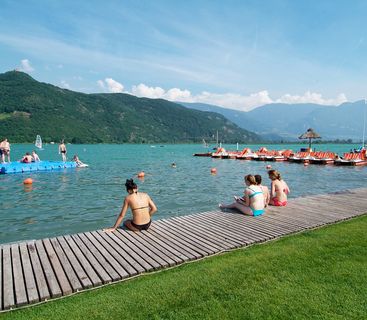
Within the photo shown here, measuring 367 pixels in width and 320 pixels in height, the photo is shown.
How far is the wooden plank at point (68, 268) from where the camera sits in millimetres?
5250

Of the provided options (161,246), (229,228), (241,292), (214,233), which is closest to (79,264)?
(161,246)

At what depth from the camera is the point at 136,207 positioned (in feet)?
26.6

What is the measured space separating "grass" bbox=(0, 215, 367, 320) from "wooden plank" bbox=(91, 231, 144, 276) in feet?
1.18

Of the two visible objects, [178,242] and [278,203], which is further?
[278,203]

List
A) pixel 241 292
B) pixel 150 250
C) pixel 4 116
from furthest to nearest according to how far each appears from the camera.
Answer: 1. pixel 4 116
2. pixel 150 250
3. pixel 241 292

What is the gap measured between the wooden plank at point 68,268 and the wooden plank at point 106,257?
584 mm

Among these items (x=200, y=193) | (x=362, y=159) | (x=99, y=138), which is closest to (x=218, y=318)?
(x=200, y=193)

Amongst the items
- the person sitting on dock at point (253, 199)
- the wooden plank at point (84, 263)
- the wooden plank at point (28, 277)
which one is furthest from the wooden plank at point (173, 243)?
the person sitting on dock at point (253, 199)

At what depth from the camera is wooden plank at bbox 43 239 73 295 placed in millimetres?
5137

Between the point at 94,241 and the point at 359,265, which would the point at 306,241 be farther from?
the point at 94,241

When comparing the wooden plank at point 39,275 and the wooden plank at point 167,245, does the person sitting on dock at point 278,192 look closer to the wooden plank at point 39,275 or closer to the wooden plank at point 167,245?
the wooden plank at point 167,245

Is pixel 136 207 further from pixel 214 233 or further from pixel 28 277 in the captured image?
pixel 28 277

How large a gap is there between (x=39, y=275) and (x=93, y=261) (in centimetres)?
103

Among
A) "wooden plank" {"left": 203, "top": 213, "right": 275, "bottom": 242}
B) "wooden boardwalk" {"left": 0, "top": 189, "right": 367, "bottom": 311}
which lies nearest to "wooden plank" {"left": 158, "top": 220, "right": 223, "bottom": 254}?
"wooden boardwalk" {"left": 0, "top": 189, "right": 367, "bottom": 311}
